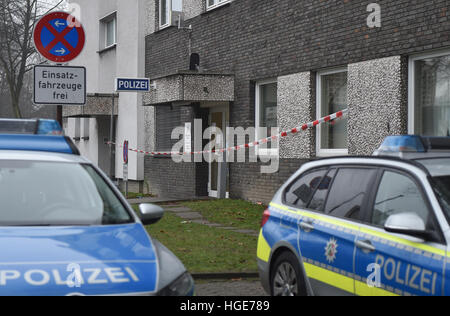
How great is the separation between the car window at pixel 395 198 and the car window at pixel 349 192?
0.17 meters

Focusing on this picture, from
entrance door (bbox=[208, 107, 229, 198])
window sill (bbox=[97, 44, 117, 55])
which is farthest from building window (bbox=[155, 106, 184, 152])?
window sill (bbox=[97, 44, 117, 55])

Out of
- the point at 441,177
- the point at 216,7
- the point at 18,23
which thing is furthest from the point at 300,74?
the point at 18,23

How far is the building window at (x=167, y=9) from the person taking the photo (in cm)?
1984

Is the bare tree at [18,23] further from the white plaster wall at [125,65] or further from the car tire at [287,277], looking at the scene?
the car tire at [287,277]

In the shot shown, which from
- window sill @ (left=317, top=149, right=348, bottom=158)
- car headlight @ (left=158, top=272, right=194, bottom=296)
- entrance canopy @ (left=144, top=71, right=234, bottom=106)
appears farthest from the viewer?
entrance canopy @ (left=144, top=71, right=234, bottom=106)

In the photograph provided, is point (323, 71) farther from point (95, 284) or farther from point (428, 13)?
point (95, 284)

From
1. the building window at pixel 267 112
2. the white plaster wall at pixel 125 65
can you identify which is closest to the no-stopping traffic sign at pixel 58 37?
the building window at pixel 267 112

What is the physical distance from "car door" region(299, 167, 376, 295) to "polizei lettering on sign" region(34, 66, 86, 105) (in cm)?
478

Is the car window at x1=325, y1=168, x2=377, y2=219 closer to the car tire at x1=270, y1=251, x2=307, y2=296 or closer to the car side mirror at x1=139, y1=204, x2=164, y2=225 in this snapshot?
the car tire at x1=270, y1=251, x2=307, y2=296

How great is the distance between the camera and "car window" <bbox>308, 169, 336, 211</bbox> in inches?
233

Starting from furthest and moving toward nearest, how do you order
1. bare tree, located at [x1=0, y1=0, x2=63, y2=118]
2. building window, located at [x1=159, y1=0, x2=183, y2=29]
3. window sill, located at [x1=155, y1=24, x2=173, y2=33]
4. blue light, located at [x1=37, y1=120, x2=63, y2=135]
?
bare tree, located at [x1=0, y1=0, x2=63, y2=118] < window sill, located at [x1=155, y1=24, x2=173, y2=33] < building window, located at [x1=159, y1=0, x2=183, y2=29] < blue light, located at [x1=37, y1=120, x2=63, y2=135]

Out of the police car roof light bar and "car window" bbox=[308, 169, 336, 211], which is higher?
the police car roof light bar

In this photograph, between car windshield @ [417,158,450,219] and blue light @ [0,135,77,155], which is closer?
car windshield @ [417,158,450,219]
